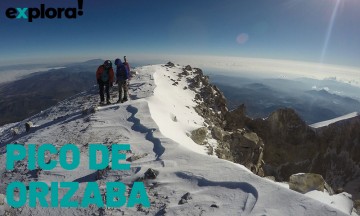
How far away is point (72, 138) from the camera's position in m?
14.5

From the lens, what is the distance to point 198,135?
19.6 metres

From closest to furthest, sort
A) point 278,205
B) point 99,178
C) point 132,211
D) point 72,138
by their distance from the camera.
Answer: point 278,205 < point 132,211 < point 99,178 < point 72,138

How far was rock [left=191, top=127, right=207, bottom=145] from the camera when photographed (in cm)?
1886

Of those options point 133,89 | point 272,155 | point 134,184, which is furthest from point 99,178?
point 272,155

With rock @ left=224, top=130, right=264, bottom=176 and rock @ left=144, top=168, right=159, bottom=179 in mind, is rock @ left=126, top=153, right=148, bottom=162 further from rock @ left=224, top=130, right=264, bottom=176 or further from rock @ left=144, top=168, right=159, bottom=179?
rock @ left=224, top=130, right=264, bottom=176

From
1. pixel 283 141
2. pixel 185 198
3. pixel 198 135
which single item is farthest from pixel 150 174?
pixel 283 141

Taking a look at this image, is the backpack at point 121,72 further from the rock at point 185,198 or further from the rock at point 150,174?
the rock at point 185,198

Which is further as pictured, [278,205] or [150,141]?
[150,141]

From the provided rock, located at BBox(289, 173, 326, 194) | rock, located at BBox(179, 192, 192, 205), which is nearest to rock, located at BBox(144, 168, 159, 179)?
rock, located at BBox(179, 192, 192, 205)

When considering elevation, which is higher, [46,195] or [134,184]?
[134,184]

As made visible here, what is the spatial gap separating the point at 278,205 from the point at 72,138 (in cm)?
1095

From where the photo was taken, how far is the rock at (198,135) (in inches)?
742

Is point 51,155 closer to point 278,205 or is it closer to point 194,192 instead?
point 194,192

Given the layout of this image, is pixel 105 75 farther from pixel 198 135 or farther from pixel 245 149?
pixel 245 149
